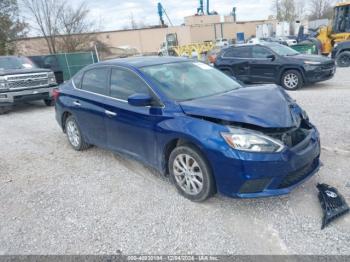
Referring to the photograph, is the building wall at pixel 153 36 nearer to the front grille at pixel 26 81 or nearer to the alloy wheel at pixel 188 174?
the front grille at pixel 26 81

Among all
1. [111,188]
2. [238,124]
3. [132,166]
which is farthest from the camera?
[132,166]

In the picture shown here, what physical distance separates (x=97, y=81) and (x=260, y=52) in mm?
7240

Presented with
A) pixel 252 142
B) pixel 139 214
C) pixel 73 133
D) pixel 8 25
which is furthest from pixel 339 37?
pixel 8 25

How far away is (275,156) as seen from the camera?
2750mm

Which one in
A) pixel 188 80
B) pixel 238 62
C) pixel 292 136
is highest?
pixel 188 80

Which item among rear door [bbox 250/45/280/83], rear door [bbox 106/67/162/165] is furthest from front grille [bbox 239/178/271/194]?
rear door [bbox 250/45/280/83]

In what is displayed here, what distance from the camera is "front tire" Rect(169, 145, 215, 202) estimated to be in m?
3.07

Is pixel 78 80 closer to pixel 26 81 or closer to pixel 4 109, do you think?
pixel 26 81

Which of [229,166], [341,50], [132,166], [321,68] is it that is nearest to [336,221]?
[229,166]

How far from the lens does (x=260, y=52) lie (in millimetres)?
10078

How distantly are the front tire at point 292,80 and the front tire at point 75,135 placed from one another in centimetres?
715

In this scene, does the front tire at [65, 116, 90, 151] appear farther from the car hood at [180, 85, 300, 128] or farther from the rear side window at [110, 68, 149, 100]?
the car hood at [180, 85, 300, 128]

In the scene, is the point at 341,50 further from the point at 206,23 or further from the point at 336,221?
the point at 206,23

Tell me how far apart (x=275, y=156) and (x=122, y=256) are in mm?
1689
